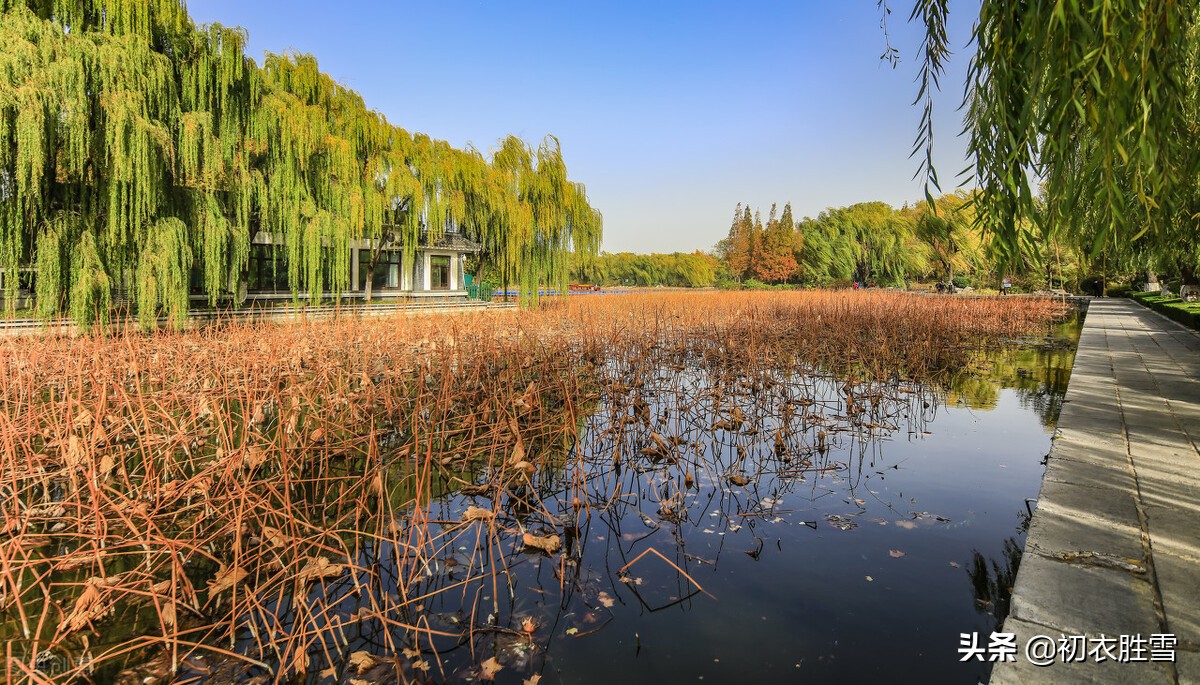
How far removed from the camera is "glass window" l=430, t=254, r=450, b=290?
84.9ft

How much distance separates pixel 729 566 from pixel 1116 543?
1.87m

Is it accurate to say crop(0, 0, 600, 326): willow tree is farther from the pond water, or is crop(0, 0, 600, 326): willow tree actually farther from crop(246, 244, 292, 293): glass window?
the pond water

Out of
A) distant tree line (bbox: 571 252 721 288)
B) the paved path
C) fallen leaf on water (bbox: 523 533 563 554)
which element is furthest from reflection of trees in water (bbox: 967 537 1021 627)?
distant tree line (bbox: 571 252 721 288)

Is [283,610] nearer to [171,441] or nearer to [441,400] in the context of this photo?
[171,441]

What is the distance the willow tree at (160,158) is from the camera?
8266 millimetres

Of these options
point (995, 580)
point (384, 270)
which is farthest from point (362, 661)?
point (384, 270)

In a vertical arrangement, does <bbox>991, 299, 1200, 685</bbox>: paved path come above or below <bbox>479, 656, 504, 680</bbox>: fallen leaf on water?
above

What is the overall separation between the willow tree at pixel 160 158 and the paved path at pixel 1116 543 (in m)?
11.2

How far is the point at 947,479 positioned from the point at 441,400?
14.1 ft

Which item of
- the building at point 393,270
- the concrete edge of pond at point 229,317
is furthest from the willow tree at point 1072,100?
the building at point 393,270

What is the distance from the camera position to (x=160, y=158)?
925 centimetres

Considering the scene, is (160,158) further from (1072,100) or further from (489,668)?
(1072,100)

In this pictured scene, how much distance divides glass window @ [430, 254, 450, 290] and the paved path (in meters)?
23.9

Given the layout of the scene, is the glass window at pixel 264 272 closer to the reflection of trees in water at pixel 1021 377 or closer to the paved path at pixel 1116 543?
the reflection of trees in water at pixel 1021 377
